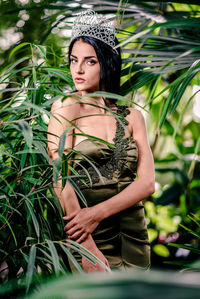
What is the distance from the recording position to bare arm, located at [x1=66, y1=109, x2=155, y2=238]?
0.92 meters

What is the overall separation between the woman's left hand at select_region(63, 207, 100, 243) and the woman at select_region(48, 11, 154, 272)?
0.06 feet

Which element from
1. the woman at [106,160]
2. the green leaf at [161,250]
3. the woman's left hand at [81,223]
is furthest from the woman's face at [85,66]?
the green leaf at [161,250]

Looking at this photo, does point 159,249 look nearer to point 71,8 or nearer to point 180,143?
point 180,143

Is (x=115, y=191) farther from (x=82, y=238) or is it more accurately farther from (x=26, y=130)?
(x=26, y=130)

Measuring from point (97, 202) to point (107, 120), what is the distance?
0.78 ft

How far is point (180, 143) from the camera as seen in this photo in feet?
7.89

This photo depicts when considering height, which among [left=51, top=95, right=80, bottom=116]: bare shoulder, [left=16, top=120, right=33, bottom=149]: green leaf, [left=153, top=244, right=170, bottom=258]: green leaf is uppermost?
[left=16, top=120, right=33, bottom=149]: green leaf

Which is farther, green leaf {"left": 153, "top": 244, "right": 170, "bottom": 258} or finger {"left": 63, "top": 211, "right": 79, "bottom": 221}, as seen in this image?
green leaf {"left": 153, "top": 244, "right": 170, "bottom": 258}

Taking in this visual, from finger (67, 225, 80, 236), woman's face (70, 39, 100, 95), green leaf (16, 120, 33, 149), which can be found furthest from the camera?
woman's face (70, 39, 100, 95)

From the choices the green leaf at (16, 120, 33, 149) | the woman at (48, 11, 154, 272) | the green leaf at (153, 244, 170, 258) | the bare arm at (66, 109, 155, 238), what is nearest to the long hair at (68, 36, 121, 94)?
the woman at (48, 11, 154, 272)

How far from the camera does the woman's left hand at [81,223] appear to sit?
91 centimetres

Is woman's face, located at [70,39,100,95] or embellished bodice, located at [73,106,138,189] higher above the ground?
woman's face, located at [70,39,100,95]

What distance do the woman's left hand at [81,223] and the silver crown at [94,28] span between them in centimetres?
49

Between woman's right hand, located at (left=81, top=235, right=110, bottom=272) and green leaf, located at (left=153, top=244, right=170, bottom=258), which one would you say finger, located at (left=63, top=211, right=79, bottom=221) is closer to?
woman's right hand, located at (left=81, top=235, right=110, bottom=272)
